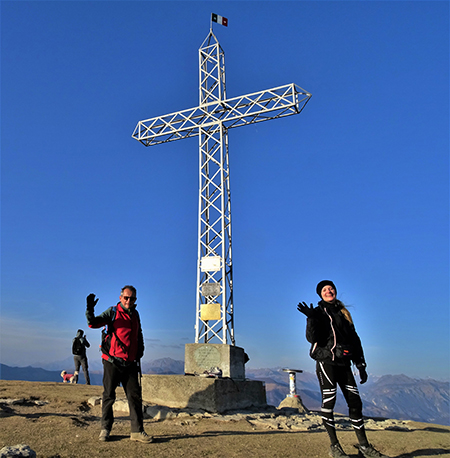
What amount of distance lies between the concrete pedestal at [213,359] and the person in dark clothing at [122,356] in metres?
4.61

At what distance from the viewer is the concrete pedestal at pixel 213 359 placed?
32.2ft

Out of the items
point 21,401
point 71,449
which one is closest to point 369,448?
point 71,449

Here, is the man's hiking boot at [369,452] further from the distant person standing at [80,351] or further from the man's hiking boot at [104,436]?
the distant person standing at [80,351]

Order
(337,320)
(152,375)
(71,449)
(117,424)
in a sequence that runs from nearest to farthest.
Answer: (71,449), (337,320), (117,424), (152,375)

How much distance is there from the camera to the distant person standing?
14.2m

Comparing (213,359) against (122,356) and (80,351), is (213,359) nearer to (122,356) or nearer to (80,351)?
(122,356)

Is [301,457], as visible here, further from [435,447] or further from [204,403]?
[204,403]

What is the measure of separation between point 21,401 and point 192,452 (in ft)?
17.8

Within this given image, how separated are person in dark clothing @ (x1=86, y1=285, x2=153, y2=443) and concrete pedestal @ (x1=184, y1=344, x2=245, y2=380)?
4614 mm

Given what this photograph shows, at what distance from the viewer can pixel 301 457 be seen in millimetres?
4773

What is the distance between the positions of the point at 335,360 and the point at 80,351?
39.2 ft

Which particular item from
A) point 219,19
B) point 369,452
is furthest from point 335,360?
point 219,19

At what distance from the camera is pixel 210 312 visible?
10.8 meters

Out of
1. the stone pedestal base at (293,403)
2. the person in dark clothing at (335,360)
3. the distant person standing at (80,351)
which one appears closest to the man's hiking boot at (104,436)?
the person in dark clothing at (335,360)
